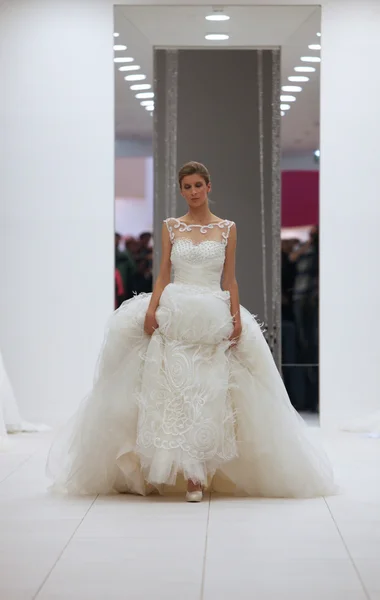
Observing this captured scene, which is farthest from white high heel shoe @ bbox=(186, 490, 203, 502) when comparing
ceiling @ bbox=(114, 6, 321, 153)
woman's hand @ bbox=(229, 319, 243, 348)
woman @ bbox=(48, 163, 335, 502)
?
ceiling @ bbox=(114, 6, 321, 153)

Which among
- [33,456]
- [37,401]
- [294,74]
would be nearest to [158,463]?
[33,456]

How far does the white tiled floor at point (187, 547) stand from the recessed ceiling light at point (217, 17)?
13.1 ft

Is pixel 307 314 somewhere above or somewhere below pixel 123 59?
below

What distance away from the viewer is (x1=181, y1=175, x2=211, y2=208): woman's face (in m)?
4.78

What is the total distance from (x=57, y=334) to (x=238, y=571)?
4670 mm

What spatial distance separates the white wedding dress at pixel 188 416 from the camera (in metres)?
4.52

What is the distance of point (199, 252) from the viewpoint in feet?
15.9

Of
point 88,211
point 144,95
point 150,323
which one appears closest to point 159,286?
point 150,323

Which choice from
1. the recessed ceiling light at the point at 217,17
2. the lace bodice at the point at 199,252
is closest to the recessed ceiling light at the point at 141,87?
the recessed ceiling light at the point at 217,17

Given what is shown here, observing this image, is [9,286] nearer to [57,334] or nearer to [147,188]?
[57,334]

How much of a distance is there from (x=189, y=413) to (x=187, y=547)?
1.06 meters

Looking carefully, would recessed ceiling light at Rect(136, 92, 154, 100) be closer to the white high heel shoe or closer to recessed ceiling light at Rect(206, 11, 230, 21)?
recessed ceiling light at Rect(206, 11, 230, 21)

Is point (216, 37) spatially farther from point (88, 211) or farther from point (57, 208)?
point (57, 208)

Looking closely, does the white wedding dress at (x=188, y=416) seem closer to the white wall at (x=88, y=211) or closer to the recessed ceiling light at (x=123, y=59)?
the white wall at (x=88, y=211)
